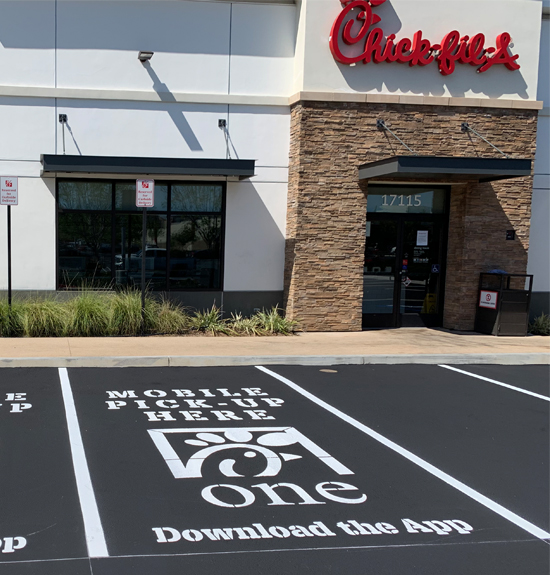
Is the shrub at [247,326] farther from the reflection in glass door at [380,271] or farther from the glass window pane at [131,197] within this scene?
the glass window pane at [131,197]

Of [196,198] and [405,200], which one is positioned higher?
[405,200]

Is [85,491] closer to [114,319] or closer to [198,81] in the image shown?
[114,319]

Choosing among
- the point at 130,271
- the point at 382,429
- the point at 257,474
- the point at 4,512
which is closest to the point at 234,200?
the point at 130,271

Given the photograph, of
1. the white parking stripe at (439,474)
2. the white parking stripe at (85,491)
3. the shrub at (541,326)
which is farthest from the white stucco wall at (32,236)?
the shrub at (541,326)

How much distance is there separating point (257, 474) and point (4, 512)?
80.2 inches

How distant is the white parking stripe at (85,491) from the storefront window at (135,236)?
21.2ft

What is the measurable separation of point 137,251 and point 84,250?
1.12 m

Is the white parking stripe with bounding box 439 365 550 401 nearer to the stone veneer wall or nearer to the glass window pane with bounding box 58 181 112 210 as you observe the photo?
the stone veneer wall

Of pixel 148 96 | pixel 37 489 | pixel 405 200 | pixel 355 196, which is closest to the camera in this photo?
pixel 37 489

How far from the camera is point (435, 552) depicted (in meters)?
4.33

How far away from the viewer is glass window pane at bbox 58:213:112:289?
44.6ft

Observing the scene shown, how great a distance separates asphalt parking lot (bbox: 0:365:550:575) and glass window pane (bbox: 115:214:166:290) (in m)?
5.03

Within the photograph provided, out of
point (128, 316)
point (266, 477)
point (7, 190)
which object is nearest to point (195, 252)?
point (128, 316)

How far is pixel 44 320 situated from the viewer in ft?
38.8
